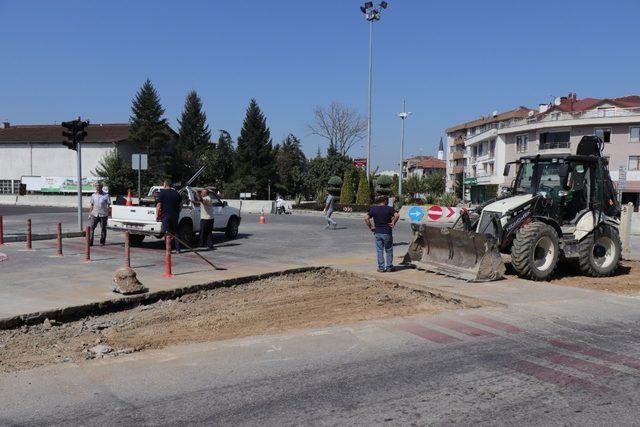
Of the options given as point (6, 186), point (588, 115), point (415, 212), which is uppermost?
point (588, 115)

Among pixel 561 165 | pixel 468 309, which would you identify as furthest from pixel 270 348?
pixel 561 165

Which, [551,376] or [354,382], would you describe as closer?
[354,382]

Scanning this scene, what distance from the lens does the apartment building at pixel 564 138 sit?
188 ft

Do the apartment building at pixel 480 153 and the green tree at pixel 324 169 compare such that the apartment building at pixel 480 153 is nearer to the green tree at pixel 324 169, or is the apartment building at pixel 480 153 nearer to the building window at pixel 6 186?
the green tree at pixel 324 169

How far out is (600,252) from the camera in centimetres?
1266

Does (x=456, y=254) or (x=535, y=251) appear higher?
(x=535, y=251)

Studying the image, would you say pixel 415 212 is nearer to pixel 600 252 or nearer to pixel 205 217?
pixel 205 217

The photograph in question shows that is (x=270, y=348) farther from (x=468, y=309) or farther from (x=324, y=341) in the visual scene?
(x=468, y=309)

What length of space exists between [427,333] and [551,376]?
190 centimetres

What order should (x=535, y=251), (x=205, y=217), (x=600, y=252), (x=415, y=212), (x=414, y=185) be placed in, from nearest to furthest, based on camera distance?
(x=535, y=251), (x=600, y=252), (x=205, y=217), (x=415, y=212), (x=414, y=185)

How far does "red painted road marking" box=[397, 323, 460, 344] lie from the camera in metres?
7.01

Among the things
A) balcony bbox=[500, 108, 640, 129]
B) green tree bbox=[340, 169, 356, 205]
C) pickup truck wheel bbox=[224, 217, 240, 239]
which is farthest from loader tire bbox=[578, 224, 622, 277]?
balcony bbox=[500, 108, 640, 129]

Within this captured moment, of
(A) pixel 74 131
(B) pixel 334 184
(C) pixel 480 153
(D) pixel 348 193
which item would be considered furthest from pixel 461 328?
(C) pixel 480 153

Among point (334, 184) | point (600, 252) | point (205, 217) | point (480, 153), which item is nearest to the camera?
point (600, 252)
